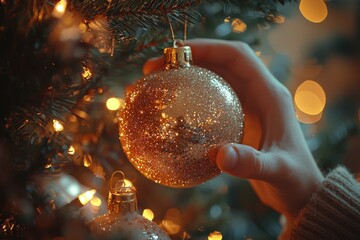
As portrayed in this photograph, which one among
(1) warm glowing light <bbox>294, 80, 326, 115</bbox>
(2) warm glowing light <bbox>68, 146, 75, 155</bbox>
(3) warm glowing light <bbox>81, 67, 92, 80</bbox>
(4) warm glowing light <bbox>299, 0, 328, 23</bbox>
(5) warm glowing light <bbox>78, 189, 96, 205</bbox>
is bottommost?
(1) warm glowing light <bbox>294, 80, 326, 115</bbox>

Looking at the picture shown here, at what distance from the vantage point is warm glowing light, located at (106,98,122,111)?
0.98 metres

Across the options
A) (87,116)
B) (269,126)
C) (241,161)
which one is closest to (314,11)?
(269,126)

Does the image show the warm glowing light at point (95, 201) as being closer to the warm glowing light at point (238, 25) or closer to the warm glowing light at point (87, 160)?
the warm glowing light at point (87, 160)

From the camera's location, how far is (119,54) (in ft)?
2.78

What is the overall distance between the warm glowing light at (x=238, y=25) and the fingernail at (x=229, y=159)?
16.4 inches

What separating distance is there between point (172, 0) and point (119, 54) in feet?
0.80

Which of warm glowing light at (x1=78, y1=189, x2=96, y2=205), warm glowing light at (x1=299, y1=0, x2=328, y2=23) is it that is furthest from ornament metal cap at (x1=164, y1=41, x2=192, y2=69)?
warm glowing light at (x1=299, y1=0, x2=328, y2=23)

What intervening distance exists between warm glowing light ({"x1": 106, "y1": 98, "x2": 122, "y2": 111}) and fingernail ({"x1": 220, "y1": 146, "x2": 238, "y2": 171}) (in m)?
0.37

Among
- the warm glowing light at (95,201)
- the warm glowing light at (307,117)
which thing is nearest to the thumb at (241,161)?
the warm glowing light at (95,201)

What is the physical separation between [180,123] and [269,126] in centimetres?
30

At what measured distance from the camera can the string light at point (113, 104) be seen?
98cm

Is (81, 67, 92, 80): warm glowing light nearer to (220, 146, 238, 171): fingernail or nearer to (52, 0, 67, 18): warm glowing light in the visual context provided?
(52, 0, 67, 18): warm glowing light

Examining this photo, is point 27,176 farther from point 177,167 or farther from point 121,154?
point 121,154

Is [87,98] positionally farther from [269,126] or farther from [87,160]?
[269,126]
